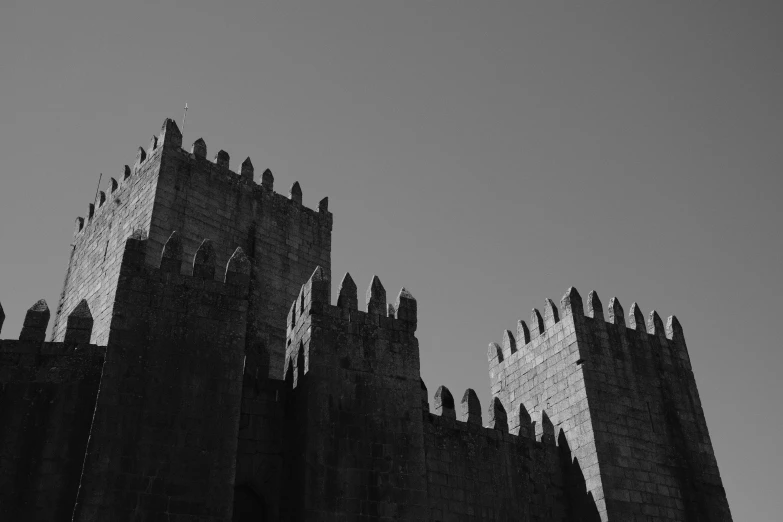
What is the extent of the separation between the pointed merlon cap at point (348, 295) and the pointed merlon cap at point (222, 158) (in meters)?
9.50

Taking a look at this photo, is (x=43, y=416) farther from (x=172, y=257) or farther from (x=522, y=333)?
(x=522, y=333)

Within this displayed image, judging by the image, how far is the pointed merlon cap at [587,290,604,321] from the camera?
17781 mm

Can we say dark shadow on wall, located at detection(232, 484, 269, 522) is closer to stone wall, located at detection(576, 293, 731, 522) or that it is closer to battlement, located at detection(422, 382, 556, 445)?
battlement, located at detection(422, 382, 556, 445)

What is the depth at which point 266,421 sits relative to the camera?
41.5ft

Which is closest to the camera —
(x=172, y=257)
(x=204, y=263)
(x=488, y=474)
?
(x=172, y=257)

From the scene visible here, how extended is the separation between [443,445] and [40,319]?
722cm

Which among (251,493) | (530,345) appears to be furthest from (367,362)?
(530,345)

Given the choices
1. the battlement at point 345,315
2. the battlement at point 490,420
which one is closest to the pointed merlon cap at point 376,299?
the battlement at point 345,315

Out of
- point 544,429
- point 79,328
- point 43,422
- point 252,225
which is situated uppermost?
point 252,225

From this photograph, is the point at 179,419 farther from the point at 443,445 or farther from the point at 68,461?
the point at 443,445

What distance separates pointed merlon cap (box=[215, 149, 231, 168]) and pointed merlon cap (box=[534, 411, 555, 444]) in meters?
11.1

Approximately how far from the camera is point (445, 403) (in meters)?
15.5

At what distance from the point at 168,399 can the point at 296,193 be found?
1354cm

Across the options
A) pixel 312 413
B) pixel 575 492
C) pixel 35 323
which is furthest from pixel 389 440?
pixel 35 323
